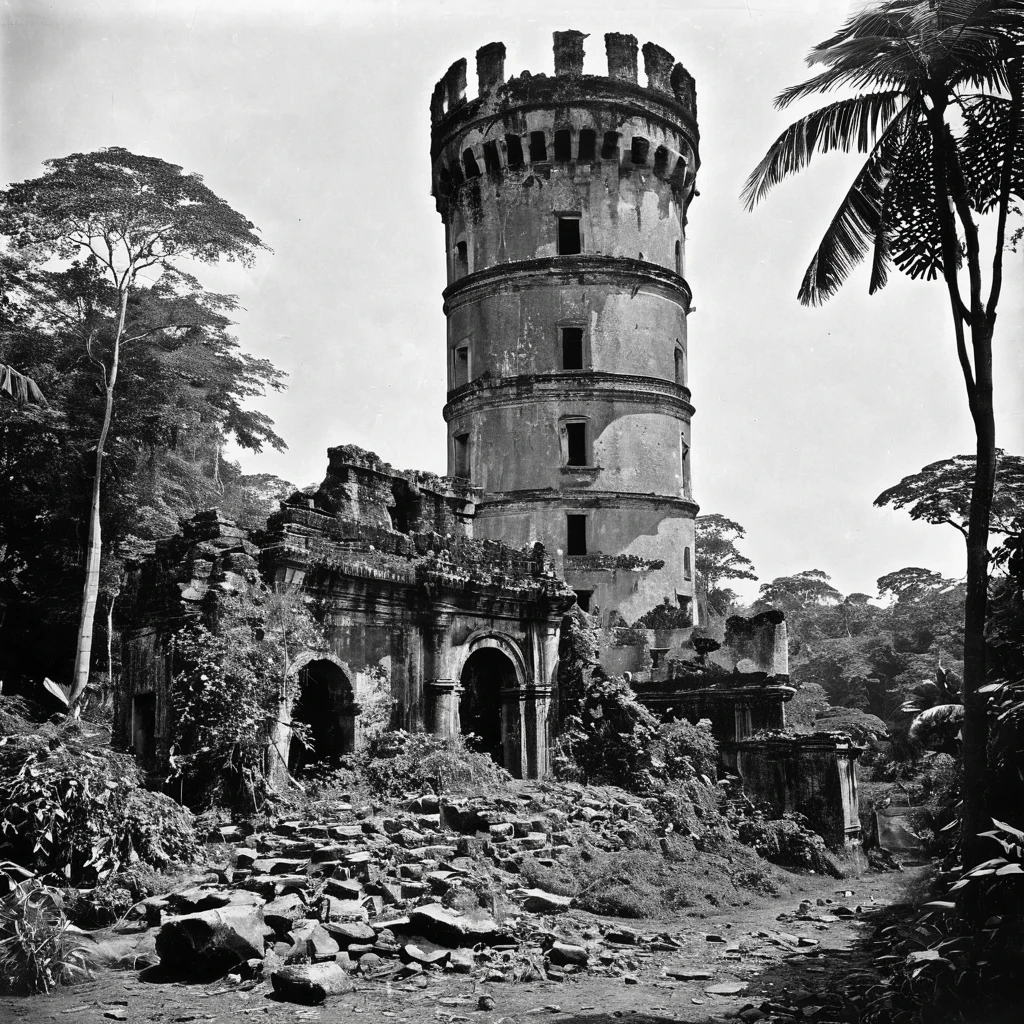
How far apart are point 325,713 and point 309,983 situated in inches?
303

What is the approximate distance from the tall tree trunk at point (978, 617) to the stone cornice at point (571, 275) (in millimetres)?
19618

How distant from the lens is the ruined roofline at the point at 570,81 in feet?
89.0

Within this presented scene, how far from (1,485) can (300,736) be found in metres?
12.8

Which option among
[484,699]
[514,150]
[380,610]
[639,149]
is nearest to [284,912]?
[380,610]

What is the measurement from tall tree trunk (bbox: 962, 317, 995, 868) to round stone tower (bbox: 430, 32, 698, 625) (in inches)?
718

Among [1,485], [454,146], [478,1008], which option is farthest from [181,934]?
[454,146]

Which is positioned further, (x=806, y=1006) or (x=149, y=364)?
(x=149, y=364)

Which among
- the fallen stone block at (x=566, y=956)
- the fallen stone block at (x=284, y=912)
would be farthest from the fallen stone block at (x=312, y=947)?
the fallen stone block at (x=566, y=956)

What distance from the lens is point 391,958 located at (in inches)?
348

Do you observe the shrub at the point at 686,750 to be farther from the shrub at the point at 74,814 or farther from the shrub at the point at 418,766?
the shrub at the point at 74,814

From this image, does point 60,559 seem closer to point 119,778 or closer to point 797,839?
point 119,778

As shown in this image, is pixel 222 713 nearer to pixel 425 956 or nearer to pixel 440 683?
pixel 440 683

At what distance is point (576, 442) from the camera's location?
88.3 ft

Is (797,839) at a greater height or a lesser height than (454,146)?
lesser
